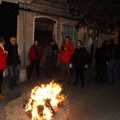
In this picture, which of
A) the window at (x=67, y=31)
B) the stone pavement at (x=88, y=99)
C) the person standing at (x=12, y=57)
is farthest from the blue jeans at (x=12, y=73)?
the window at (x=67, y=31)

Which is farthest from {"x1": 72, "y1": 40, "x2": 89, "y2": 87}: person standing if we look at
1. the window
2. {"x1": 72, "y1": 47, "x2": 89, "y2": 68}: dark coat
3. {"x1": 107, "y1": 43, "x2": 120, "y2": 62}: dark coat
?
the window

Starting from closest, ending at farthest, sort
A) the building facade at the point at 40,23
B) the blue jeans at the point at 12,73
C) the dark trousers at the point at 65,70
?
the blue jeans at the point at 12,73, the dark trousers at the point at 65,70, the building facade at the point at 40,23

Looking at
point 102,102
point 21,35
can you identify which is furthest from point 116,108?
point 21,35

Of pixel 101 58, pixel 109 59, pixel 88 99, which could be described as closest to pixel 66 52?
pixel 101 58

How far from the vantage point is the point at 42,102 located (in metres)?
5.57

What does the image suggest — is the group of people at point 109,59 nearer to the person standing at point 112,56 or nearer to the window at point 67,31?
the person standing at point 112,56

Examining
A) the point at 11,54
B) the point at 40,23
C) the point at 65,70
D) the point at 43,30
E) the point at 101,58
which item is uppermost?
the point at 40,23

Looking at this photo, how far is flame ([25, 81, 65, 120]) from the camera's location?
5.42 m

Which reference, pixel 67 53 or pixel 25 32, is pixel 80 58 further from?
pixel 25 32

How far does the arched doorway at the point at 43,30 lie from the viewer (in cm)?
1656

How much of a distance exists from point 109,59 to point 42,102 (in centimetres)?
598

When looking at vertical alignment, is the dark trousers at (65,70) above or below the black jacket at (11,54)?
below

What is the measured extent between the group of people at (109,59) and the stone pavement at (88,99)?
0.45 m

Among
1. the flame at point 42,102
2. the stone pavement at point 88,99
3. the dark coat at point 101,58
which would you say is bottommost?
the stone pavement at point 88,99
